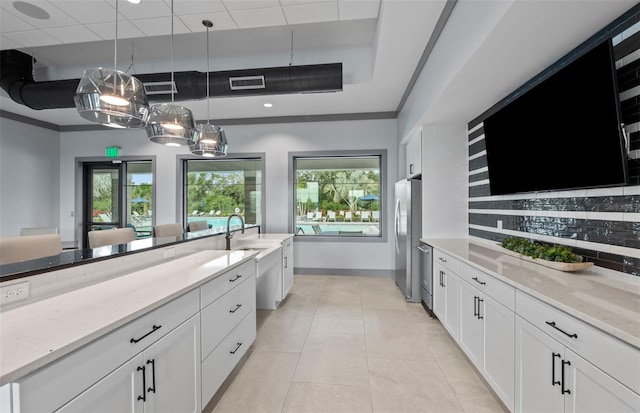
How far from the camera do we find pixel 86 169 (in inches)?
234

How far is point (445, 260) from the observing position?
2.81 m

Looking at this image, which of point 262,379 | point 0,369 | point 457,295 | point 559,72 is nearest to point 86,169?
point 262,379

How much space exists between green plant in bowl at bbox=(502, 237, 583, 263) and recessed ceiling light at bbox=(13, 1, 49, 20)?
16.6 feet

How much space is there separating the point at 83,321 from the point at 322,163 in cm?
462

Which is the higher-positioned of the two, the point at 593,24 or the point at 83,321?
the point at 593,24

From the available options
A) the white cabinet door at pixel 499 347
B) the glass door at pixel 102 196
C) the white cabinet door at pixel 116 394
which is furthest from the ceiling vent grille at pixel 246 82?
the glass door at pixel 102 196

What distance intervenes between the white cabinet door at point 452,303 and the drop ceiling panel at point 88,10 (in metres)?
4.31

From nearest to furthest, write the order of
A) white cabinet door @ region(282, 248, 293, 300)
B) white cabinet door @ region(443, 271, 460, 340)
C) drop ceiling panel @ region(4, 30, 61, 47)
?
white cabinet door @ region(443, 271, 460, 340) → drop ceiling panel @ region(4, 30, 61, 47) → white cabinet door @ region(282, 248, 293, 300)

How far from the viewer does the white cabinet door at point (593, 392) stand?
954 millimetres

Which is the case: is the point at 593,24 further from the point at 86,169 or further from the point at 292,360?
the point at 86,169

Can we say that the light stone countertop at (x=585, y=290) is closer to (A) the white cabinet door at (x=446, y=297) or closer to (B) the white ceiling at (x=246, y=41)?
(A) the white cabinet door at (x=446, y=297)

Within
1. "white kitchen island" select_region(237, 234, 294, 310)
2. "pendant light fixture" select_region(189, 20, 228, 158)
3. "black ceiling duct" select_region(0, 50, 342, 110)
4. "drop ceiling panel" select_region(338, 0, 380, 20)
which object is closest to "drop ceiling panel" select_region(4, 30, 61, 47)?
"black ceiling duct" select_region(0, 50, 342, 110)

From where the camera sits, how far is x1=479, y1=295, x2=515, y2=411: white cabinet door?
5.37 ft

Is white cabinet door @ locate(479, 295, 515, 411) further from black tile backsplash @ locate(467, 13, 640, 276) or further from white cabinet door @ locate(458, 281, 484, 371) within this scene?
black tile backsplash @ locate(467, 13, 640, 276)
